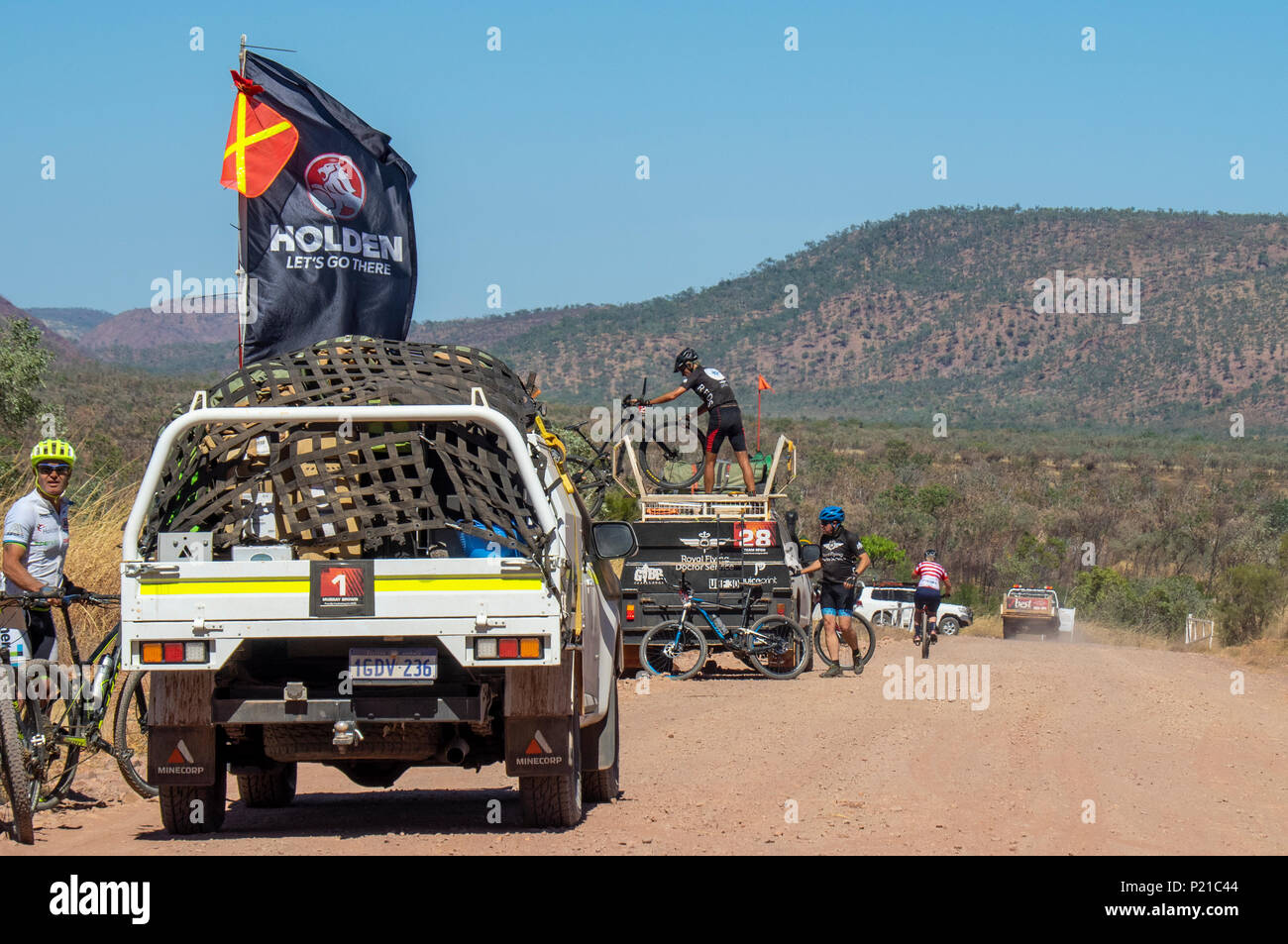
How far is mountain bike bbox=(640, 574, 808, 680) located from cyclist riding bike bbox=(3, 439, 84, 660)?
32.2ft

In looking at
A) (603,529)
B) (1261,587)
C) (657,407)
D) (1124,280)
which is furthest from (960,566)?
(1124,280)

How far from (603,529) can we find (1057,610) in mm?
29534

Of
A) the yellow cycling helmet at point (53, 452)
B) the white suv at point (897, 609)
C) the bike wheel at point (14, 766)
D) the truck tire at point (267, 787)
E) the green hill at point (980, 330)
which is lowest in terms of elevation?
the white suv at point (897, 609)

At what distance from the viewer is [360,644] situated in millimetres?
7297

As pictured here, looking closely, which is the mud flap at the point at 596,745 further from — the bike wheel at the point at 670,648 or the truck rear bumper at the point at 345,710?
the bike wheel at the point at 670,648

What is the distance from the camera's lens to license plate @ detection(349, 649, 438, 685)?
723 cm

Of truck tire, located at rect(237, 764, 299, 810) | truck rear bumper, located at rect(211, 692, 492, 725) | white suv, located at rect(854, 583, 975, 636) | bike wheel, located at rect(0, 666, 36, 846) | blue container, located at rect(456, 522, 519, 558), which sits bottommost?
white suv, located at rect(854, 583, 975, 636)

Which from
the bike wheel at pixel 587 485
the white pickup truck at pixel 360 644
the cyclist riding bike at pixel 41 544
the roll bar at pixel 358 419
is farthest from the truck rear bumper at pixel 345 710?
the bike wheel at pixel 587 485

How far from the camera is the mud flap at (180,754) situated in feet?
24.3

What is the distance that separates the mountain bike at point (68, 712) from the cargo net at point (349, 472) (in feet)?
3.64

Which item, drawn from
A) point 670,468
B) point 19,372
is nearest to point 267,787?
point 670,468

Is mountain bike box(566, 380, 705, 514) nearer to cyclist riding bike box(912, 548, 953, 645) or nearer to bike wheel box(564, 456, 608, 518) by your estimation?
bike wheel box(564, 456, 608, 518)

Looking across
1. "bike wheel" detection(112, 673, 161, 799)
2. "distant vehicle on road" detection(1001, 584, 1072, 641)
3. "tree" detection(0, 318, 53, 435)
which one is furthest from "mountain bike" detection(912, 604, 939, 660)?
"bike wheel" detection(112, 673, 161, 799)
